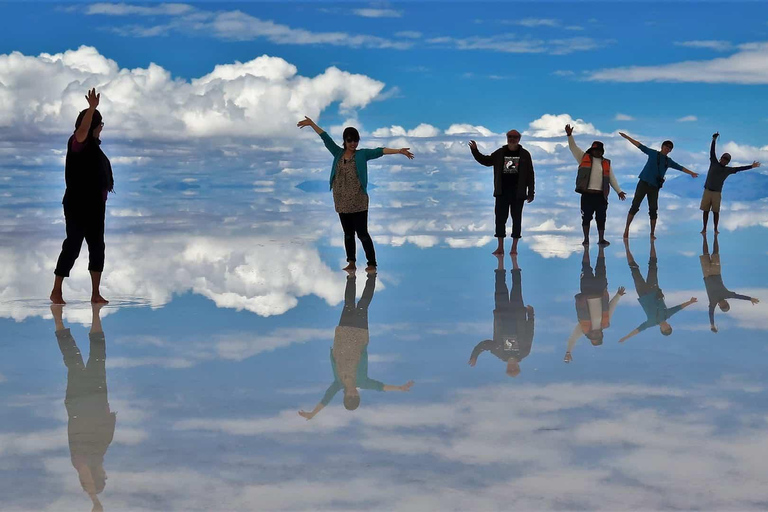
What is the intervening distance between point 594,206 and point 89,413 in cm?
1492

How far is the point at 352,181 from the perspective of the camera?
46.9ft

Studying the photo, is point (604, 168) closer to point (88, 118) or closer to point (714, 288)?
point (714, 288)

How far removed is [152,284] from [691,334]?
22.8ft

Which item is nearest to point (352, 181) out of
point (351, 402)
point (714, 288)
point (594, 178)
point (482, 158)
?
point (482, 158)

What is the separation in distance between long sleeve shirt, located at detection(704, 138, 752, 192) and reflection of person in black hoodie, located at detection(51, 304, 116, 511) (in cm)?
1754

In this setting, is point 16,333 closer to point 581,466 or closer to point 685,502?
point 581,466

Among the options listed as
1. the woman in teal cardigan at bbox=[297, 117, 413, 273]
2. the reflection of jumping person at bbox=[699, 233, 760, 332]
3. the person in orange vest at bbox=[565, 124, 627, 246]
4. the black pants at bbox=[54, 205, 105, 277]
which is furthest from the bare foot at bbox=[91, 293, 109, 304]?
the person in orange vest at bbox=[565, 124, 627, 246]

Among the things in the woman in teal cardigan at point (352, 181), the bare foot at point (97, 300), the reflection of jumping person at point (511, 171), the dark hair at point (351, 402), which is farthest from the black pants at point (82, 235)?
the reflection of jumping person at point (511, 171)

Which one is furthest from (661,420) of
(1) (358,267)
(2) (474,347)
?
(1) (358,267)

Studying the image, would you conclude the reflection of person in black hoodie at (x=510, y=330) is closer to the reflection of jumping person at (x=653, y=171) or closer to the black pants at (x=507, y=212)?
the black pants at (x=507, y=212)

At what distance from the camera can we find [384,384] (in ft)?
21.9

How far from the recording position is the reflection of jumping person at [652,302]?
30.2 ft

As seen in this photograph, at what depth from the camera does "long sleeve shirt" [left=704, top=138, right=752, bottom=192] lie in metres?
22.6

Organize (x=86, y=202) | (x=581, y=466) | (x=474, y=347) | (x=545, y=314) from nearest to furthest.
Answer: (x=581, y=466) < (x=474, y=347) < (x=545, y=314) < (x=86, y=202)
